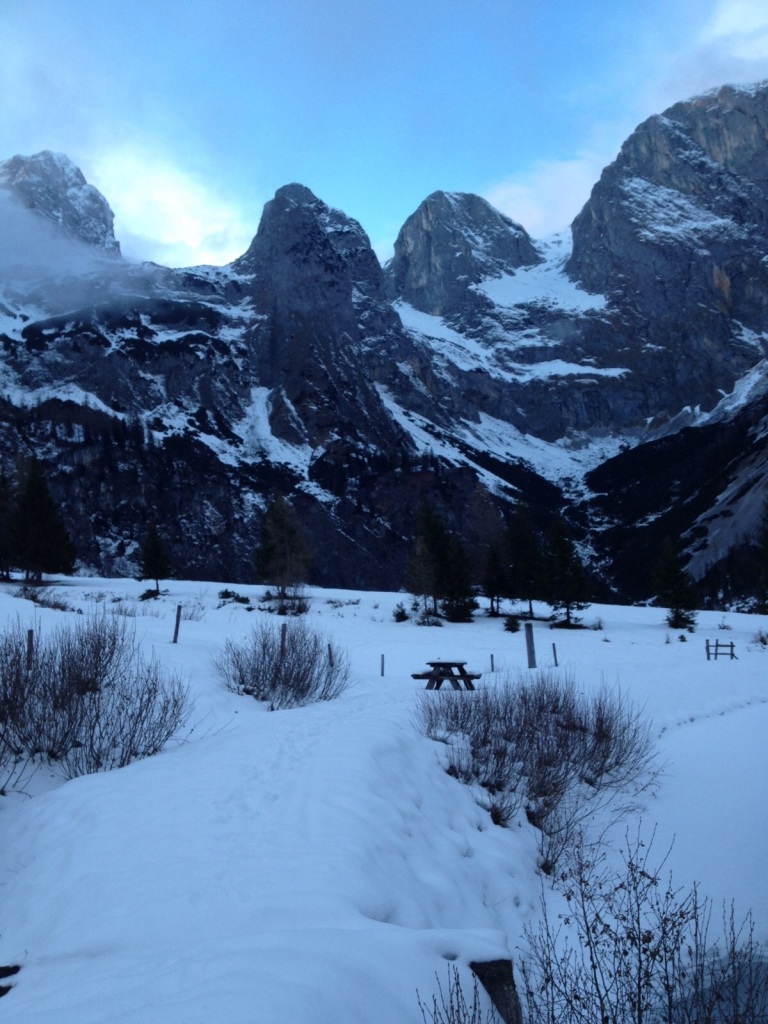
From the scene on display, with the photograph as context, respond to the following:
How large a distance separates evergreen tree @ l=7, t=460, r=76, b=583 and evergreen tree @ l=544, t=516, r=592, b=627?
3391 cm

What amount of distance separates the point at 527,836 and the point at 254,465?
4765 inches

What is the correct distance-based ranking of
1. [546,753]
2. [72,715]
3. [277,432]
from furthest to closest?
[277,432], [546,753], [72,715]

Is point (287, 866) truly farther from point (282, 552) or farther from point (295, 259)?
point (295, 259)

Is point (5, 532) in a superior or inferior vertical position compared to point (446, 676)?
superior

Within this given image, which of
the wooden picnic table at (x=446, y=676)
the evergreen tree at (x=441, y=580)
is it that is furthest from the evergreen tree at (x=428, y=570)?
the wooden picnic table at (x=446, y=676)

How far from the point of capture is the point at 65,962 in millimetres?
4262

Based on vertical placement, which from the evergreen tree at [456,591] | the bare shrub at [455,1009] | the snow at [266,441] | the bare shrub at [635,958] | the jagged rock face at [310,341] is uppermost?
the jagged rock face at [310,341]

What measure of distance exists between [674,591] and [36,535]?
4239 centimetres

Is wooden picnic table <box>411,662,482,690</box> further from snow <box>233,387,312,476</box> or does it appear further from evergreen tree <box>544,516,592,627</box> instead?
snow <box>233,387,312,476</box>

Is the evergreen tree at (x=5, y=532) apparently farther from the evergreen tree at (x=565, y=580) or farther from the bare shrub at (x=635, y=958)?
the bare shrub at (x=635, y=958)

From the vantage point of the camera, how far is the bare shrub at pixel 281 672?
44.4 feet

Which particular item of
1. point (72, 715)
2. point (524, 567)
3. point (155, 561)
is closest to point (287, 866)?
point (72, 715)

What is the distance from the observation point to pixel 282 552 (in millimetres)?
48812

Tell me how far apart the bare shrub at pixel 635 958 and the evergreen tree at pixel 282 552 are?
3950 centimetres
